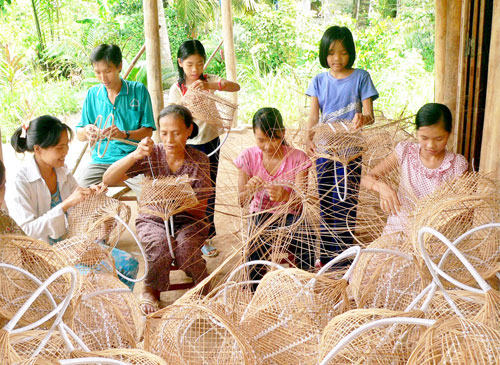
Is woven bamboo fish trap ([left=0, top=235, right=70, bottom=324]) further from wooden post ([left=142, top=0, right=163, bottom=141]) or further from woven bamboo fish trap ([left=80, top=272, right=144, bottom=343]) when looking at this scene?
wooden post ([left=142, top=0, right=163, bottom=141])

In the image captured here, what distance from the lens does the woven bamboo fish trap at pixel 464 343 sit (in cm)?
104

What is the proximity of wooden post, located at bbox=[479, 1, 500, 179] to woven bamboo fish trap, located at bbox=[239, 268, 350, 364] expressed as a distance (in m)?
→ 1.12

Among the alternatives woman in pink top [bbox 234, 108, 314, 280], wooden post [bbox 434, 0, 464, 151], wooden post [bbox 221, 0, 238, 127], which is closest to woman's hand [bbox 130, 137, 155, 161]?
woman in pink top [bbox 234, 108, 314, 280]

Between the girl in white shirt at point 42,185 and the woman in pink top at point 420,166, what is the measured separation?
1.20 metres

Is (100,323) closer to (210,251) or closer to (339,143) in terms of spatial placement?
(339,143)

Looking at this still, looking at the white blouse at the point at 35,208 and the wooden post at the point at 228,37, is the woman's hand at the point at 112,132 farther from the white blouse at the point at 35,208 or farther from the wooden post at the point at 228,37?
the wooden post at the point at 228,37

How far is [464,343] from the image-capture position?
1.06m

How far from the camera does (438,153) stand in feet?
7.93

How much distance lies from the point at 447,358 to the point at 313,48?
340 inches

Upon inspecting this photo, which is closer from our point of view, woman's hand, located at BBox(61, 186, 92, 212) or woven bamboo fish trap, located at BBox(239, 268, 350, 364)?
woven bamboo fish trap, located at BBox(239, 268, 350, 364)

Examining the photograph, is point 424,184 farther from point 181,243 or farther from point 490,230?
point 181,243

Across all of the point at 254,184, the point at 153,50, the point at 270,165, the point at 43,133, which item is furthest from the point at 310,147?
the point at 153,50

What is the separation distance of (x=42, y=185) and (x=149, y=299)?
775mm

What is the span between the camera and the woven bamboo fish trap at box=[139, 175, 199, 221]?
7.79ft
